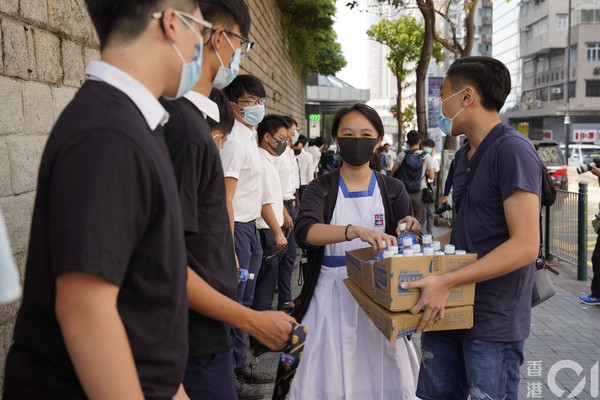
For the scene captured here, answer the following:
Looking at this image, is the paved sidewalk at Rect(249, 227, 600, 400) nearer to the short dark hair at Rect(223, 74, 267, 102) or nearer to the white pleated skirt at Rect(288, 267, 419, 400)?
the white pleated skirt at Rect(288, 267, 419, 400)

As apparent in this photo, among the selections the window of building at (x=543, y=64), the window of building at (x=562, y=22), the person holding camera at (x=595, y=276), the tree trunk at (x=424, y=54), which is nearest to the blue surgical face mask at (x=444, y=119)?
the person holding camera at (x=595, y=276)

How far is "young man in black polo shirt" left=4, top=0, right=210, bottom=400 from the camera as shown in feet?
4.29

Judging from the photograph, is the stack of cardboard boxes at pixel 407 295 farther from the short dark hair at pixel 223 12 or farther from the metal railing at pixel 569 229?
the metal railing at pixel 569 229

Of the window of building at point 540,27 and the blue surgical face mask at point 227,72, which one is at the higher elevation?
the window of building at point 540,27

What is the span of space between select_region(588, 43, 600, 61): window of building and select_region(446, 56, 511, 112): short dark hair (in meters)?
60.4

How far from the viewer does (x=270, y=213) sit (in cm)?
577

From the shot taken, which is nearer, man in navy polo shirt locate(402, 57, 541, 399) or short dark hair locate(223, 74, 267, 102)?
man in navy polo shirt locate(402, 57, 541, 399)

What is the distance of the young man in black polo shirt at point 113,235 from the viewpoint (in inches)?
51.5

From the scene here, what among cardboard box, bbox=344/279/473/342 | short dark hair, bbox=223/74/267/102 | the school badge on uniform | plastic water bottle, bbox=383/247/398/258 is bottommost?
cardboard box, bbox=344/279/473/342

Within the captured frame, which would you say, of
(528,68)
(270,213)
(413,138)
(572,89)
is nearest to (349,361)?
(270,213)

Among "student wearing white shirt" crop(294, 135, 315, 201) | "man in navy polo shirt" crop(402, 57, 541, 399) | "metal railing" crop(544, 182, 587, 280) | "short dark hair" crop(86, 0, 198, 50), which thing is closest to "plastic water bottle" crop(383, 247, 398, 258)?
"man in navy polo shirt" crop(402, 57, 541, 399)

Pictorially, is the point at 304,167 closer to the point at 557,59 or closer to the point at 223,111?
the point at 223,111

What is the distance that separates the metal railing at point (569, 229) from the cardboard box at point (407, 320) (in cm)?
666

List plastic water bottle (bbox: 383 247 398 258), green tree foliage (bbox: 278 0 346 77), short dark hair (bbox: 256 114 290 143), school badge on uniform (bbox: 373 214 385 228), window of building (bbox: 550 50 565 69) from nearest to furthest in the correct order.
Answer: plastic water bottle (bbox: 383 247 398 258), school badge on uniform (bbox: 373 214 385 228), short dark hair (bbox: 256 114 290 143), green tree foliage (bbox: 278 0 346 77), window of building (bbox: 550 50 565 69)
